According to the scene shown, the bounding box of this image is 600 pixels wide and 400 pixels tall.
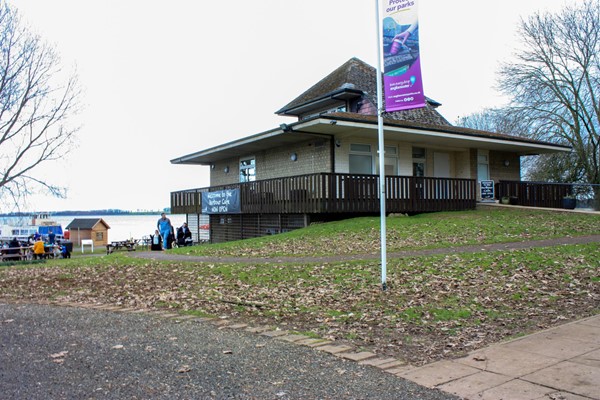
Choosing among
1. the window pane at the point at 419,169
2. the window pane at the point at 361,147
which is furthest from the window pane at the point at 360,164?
the window pane at the point at 419,169

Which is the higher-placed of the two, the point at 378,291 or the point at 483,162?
the point at 483,162

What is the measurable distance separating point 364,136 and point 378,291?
14150 millimetres

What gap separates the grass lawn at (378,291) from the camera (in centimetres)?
625

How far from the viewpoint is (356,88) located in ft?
85.1

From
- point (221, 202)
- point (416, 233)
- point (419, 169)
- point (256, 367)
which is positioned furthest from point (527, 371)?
point (221, 202)

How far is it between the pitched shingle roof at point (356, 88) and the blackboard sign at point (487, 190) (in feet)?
14.3

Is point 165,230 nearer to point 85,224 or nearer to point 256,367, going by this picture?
point 256,367

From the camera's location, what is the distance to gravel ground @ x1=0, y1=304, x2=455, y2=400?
4.16 meters

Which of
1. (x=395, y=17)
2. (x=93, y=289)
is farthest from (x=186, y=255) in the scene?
(x=395, y=17)

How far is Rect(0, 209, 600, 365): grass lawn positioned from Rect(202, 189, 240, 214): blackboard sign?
10004 millimetres

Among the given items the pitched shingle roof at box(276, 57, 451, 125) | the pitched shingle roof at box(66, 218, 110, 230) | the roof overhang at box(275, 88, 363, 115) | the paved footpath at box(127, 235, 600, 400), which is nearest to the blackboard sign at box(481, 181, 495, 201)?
the pitched shingle roof at box(276, 57, 451, 125)

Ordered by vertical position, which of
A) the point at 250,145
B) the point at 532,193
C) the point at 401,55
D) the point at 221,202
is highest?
the point at 250,145

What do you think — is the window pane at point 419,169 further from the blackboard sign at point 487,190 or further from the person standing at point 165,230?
the person standing at point 165,230

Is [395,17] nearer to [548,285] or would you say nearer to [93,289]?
[548,285]
